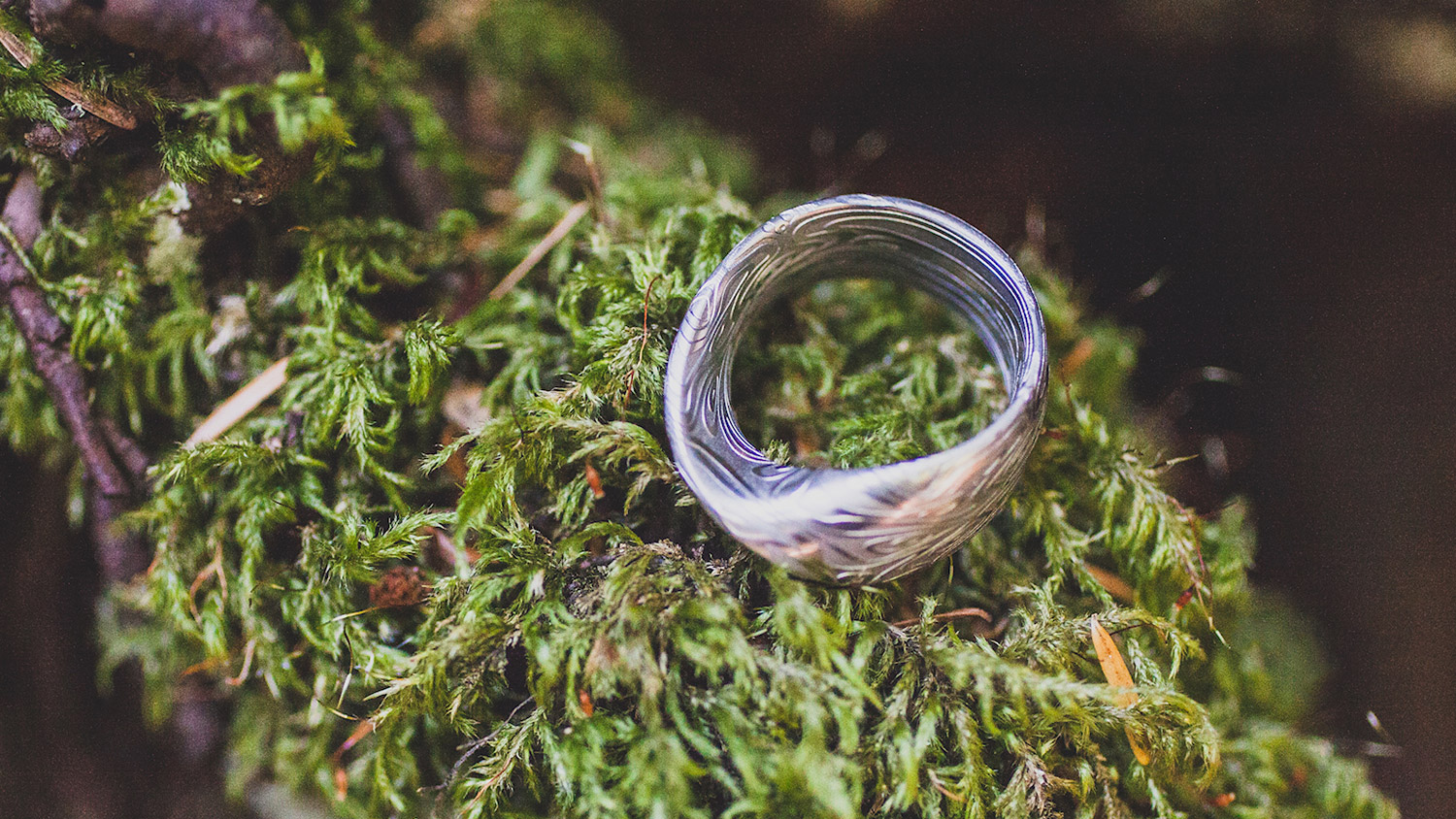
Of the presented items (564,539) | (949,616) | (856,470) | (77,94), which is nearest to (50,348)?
(77,94)

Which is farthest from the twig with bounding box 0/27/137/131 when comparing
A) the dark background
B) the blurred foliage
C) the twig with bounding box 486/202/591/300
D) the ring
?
the dark background

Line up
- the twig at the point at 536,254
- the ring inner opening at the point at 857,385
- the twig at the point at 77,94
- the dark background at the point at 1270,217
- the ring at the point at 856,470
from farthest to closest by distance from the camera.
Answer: the dark background at the point at 1270,217 < the twig at the point at 536,254 < the ring inner opening at the point at 857,385 < the twig at the point at 77,94 < the ring at the point at 856,470

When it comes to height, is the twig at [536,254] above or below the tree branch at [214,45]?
below

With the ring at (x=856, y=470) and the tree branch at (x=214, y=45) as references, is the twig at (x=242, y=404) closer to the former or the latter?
the tree branch at (x=214, y=45)

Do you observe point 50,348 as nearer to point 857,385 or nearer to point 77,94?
point 77,94

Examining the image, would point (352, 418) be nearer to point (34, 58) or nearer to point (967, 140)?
point (34, 58)

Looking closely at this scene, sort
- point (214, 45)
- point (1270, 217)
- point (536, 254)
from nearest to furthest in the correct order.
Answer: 1. point (214, 45)
2. point (536, 254)
3. point (1270, 217)

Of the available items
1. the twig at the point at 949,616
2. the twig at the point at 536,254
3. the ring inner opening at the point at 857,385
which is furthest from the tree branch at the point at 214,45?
the twig at the point at 949,616

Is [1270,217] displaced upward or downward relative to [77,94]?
downward
